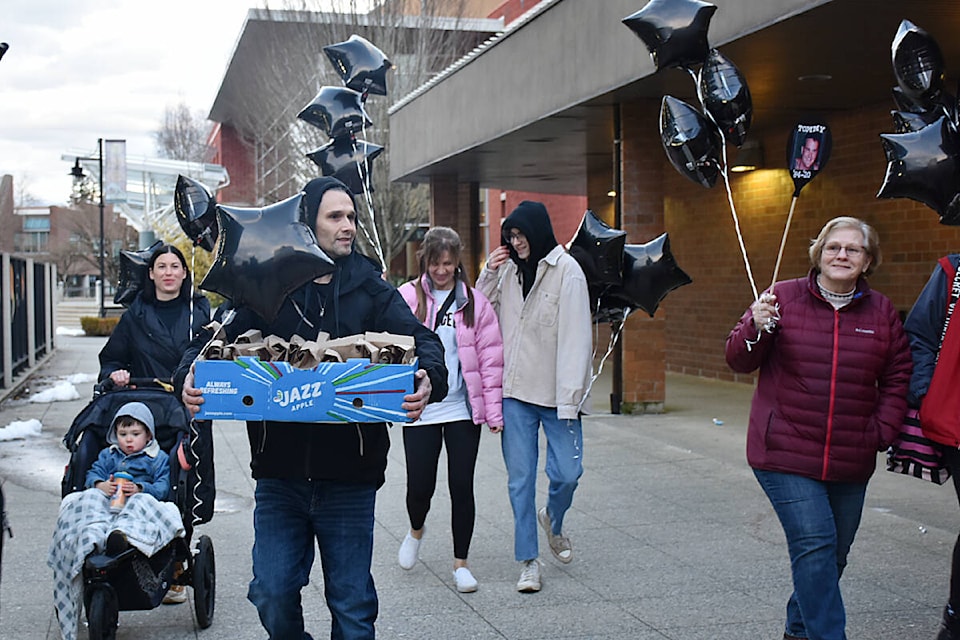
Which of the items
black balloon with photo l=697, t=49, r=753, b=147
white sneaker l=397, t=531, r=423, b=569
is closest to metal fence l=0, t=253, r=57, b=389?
white sneaker l=397, t=531, r=423, b=569

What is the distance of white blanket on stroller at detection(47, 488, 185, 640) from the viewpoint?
474cm

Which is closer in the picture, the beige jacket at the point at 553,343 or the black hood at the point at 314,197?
the black hood at the point at 314,197

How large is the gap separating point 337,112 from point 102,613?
3786mm

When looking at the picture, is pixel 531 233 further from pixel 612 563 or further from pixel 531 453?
pixel 612 563

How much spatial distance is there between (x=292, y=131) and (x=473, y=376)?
1063 inches

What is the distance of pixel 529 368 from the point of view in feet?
20.0

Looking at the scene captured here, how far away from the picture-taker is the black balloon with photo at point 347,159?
693 centimetres

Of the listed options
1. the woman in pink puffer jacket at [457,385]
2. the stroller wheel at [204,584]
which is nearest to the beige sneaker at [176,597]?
the stroller wheel at [204,584]

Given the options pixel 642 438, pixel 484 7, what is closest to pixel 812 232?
pixel 642 438

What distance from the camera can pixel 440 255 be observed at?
602 cm

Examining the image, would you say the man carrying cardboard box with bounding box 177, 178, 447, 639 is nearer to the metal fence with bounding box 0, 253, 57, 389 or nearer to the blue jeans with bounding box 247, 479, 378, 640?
the blue jeans with bounding box 247, 479, 378, 640

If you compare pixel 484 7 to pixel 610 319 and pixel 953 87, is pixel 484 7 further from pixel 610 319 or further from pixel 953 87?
pixel 610 319

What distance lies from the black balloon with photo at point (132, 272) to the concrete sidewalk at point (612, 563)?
170cm

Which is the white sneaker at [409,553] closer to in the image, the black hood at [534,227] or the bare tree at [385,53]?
the black hood at [534,227]
